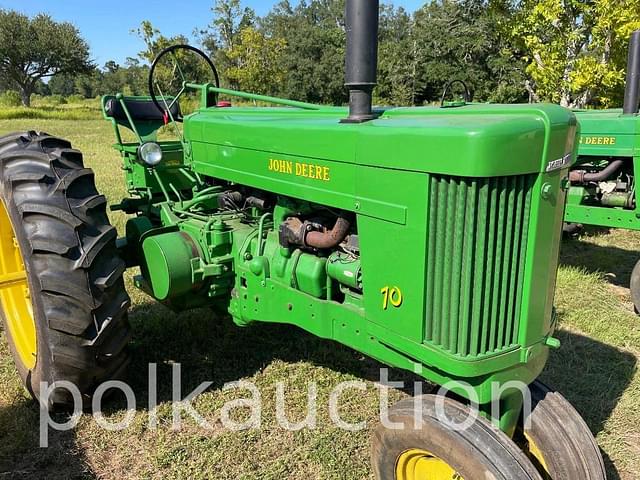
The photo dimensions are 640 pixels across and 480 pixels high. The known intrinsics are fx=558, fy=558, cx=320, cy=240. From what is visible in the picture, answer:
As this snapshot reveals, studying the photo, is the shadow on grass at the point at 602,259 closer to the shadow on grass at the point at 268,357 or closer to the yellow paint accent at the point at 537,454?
the shadow on grass at the point at 268,357

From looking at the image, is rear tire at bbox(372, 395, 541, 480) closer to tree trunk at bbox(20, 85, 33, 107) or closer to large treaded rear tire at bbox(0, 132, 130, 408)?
large treaded rear tire at bbox(0, 132, 130, 408)

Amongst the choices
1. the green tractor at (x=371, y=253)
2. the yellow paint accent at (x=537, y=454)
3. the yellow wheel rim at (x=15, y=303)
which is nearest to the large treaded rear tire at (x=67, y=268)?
the green tractor at (x=371, y=253)

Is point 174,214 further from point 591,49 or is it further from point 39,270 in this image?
point 591,49

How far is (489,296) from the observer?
1923mm

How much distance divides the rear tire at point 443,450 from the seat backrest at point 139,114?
115 inches

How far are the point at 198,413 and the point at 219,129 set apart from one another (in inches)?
62.0

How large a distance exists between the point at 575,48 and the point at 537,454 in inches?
370

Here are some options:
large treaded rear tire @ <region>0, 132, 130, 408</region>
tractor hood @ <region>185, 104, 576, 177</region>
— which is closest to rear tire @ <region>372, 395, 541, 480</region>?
tractor hood @ <region>185, 104, 576, 177</region>

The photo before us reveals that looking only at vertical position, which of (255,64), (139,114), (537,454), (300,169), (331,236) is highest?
(255,64)

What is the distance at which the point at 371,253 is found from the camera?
7.08ft

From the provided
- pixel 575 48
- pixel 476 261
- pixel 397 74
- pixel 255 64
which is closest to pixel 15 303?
pixel 476 261

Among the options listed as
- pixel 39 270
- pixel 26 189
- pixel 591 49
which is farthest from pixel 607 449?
pixel 591 49

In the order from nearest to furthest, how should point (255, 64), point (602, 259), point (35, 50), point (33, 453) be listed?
point (33, 453), point (602, 259), point (255, 64), point (35, 50)

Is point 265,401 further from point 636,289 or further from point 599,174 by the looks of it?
point 599,174
